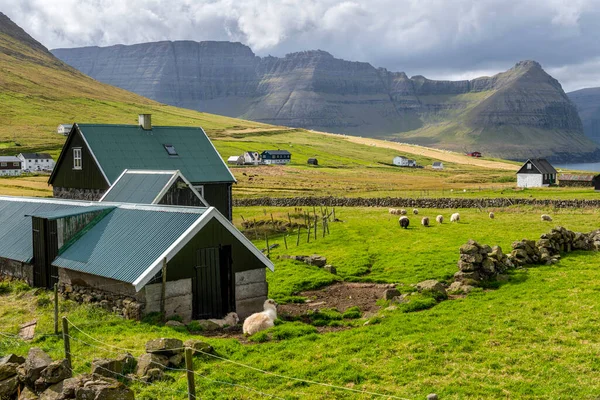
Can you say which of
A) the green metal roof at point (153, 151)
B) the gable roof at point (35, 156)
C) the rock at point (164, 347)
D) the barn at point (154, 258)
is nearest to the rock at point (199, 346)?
the rock at point (164, 347)

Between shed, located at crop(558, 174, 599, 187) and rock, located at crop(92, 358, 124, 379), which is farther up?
shed, located at crop(558, 174, 599, 187)

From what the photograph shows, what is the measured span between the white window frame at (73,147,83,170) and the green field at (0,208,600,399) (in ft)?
64.0

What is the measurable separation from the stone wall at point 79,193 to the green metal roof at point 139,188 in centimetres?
575

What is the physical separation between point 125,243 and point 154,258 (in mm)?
2837

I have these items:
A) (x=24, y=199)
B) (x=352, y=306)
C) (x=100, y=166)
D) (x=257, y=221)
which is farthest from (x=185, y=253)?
(x=257, y=221)

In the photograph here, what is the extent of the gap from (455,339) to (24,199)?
28.6m

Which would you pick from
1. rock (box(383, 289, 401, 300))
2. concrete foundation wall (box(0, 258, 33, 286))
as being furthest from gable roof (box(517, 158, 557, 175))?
concrete foundation wall (box(0, 258, 33, 286))

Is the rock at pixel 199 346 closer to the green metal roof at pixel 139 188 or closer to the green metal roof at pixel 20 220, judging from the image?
the green metal roof at pixel 20 220

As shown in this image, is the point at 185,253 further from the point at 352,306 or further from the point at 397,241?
the point at 397,241

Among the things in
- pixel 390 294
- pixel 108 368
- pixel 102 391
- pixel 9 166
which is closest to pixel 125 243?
pixel 108 368

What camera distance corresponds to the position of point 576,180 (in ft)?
374

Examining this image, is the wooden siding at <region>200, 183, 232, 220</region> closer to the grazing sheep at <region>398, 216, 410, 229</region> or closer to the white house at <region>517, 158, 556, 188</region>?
the grazing sheep at <region>398, 216, 410, 229</region>

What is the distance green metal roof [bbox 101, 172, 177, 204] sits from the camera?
122ft

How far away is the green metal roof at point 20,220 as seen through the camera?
31.2m
